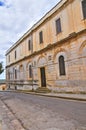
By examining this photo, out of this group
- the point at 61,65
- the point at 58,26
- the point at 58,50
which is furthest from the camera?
the point at 58,26

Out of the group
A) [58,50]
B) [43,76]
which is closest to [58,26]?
[58,50]

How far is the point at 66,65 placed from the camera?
1686cm

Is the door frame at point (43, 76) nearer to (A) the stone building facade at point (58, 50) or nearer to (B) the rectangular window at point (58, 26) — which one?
(A) the stone building facade at point (58, 50)

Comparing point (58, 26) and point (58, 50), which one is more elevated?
point (58, 26)

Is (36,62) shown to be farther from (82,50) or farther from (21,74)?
(82,50)

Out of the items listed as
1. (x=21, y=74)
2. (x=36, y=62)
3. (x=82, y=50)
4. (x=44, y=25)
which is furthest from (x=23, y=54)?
(x=82, y=50)

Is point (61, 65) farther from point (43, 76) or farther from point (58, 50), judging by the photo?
point (43, 76)

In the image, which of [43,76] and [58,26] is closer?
[58,26]

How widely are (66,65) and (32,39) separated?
10.1m

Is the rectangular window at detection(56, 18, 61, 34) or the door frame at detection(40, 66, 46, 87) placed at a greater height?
the rectangular window at detection(56, 18, 61, 34)

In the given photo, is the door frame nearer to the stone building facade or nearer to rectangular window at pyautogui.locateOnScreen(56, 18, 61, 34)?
the stone building facade

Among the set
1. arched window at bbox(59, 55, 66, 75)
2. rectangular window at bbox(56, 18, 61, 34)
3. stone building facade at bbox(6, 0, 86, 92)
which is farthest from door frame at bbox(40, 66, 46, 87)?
rectangular window at bbox(56, 18, 61, 34)

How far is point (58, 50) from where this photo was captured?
60.1 ft

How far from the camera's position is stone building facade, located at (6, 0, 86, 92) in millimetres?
15164
